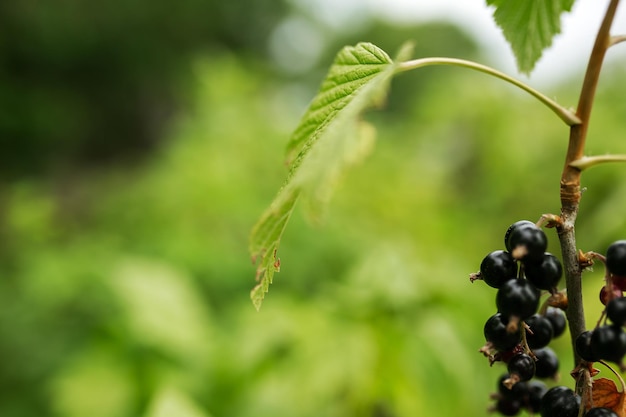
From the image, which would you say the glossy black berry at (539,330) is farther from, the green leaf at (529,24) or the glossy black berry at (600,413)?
the green leaf at (529,24)

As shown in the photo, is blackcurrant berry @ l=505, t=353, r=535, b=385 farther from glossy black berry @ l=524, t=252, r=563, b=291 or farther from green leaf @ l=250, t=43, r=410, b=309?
green leaf @ l=250, t=43, r=410, b=309

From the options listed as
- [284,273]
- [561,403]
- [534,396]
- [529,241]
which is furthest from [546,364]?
[284,273]

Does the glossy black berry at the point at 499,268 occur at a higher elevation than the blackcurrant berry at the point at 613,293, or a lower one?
lower

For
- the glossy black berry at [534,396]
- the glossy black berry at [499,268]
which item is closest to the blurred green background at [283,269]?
the glossy black berry at [499,268]

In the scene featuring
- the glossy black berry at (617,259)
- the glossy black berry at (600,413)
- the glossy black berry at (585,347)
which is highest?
the glossy black berry at (617,259)

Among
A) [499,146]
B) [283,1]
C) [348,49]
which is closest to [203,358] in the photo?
[348,49]

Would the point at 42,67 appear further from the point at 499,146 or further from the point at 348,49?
the point at 348,49

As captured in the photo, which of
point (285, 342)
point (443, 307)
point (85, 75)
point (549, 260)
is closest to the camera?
point (549, 260)
